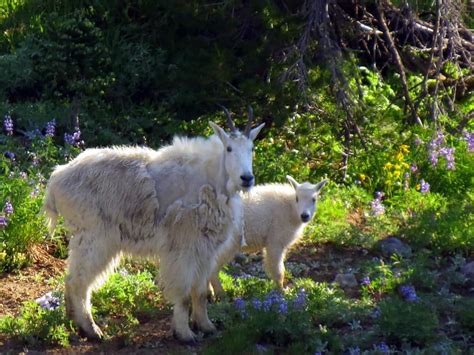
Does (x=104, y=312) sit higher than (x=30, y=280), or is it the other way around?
(x=30, y=280)

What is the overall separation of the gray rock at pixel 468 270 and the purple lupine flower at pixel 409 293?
1.08 metres

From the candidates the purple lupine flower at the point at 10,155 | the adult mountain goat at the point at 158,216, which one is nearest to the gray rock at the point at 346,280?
the adult mountain goat at the point at 158,216

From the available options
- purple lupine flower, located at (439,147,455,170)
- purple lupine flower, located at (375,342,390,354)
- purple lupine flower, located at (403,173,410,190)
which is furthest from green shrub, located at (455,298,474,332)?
purple lupine flower, located at (439,147,455,170)

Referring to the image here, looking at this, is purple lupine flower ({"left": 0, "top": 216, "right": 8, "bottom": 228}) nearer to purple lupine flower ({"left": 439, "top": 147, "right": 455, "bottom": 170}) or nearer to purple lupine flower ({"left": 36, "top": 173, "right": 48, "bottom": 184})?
purple lupine flower ({"left": 36, "top": 173, "right": 48, "bottom": 184})

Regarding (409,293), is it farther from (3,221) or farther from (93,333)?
(3,221)

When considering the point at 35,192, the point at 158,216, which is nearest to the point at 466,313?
the point at 158,216

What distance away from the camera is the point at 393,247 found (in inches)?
373

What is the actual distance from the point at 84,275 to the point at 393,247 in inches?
147

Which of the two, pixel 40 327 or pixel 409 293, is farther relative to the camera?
pixel 409 293

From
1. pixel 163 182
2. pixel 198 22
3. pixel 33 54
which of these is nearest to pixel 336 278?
pixel 163 182

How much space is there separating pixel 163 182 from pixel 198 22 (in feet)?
13.8

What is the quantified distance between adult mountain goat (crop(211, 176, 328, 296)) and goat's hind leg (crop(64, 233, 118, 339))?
1.95 metres

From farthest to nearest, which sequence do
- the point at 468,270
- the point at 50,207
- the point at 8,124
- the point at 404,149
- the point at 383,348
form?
the point at 404,149 < the point at 8,124 < the point at 468,270 < the point at 50,207 < the point at 383,348

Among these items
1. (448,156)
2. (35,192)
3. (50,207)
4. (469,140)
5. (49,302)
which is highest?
(50,207)
